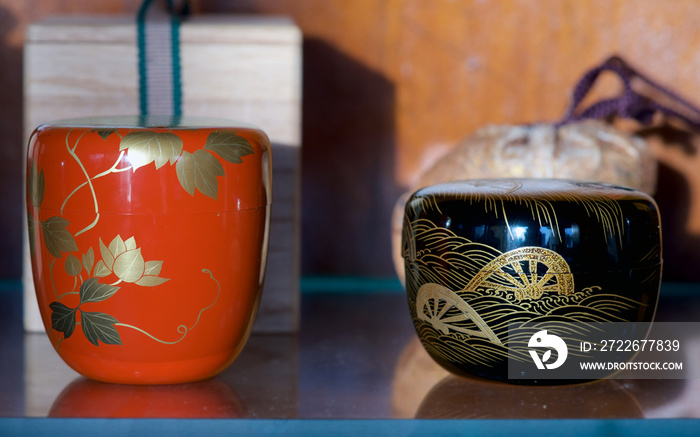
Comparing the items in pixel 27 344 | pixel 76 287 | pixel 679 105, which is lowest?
pixel 27 344

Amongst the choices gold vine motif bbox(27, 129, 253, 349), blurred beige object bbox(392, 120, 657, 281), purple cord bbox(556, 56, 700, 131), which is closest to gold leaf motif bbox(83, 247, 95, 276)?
gold vine motif bbox(27, 129, 253, 349)

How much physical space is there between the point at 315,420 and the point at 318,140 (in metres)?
0.47

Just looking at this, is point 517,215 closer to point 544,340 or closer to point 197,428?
point 544,340

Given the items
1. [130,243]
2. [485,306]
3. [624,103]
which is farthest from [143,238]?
[624,103]

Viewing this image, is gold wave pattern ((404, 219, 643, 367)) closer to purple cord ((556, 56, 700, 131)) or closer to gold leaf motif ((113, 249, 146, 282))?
gold leaf motif ((113, 249, 146, 282))

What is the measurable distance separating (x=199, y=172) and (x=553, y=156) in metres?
0.39

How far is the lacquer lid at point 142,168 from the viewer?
0.53m

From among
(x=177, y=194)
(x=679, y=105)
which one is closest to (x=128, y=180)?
(x=177, y=194)

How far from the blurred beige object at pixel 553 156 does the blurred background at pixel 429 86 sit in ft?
0.36

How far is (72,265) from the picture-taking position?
0.54m

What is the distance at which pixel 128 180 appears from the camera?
524mm

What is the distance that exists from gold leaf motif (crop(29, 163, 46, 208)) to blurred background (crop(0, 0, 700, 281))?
14.4 inches

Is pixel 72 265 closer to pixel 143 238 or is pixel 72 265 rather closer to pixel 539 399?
pixel 143 238

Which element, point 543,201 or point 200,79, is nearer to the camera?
point 543,201
